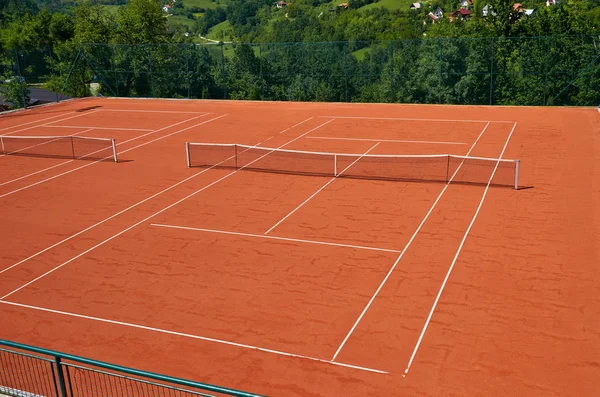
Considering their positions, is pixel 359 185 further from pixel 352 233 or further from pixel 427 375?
pixel 427 375

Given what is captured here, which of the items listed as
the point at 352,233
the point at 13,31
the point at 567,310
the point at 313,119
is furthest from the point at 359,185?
the point at 13,31

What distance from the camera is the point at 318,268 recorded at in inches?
486

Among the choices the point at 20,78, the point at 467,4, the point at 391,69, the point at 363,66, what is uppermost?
the point at 467,4

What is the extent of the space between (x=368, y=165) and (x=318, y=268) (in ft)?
26.1

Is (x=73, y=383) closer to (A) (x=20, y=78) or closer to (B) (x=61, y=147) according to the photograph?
(B) (x=61, y=147)

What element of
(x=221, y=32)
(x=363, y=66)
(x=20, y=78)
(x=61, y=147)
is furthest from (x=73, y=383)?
(x=221, y=32)

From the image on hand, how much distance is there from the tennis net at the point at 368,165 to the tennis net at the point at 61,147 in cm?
342

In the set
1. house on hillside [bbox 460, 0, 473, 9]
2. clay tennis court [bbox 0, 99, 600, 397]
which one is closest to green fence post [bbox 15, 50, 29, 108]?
clay tennis court [bbox 0, 99, 600, 397]

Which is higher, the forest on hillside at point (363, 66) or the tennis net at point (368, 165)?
the forest on hillside at point (363, 66)

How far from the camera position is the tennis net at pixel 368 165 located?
1812 centimetres

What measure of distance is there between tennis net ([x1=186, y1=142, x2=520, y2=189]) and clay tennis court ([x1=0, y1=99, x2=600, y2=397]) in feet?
0.56

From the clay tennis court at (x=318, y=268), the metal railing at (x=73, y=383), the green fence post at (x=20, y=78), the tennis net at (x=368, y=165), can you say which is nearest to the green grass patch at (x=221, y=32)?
the green fence post at (x=20, y=78)

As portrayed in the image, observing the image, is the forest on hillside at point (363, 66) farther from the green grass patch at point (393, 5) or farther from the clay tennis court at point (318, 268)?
the green grass patch at point (393, 5)

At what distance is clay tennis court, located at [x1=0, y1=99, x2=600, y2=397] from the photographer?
909 cm
